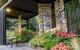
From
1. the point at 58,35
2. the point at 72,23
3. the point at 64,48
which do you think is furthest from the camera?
the point at 72,23

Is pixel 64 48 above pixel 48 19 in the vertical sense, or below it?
below

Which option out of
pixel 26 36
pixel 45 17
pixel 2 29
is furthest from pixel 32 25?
pixel 2 29

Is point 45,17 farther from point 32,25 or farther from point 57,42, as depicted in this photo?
point 32,25

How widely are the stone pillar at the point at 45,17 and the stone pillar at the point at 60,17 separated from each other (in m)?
0.91

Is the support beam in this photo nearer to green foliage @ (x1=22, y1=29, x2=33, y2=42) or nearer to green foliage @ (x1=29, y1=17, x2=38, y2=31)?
green foliage @ (x1=22, y1=29, x2=33, y2=42)

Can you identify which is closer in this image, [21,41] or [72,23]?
[72,23]

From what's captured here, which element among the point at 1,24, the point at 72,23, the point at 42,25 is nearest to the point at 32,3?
the point at 42,25

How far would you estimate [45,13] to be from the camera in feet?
41.4

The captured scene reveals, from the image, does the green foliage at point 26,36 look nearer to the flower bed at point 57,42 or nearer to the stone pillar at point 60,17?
the stone pillar at point 60,17

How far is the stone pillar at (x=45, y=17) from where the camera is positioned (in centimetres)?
1260

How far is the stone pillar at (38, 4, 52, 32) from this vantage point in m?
12.6

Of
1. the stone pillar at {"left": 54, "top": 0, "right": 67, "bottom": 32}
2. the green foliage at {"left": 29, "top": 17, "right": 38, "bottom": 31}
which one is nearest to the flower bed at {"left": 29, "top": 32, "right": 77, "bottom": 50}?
the stone pillar at {"left": 54, "top": 0, "right": 67, "bottom": 32}

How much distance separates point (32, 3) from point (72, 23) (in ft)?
10.4

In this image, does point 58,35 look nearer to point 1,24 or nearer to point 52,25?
point 52,25
